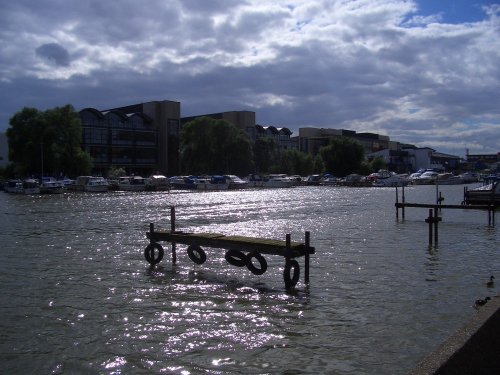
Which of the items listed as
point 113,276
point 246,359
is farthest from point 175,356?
point 113,276

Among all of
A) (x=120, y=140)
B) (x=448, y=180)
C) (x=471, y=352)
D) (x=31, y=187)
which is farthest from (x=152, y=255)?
(x=120, y=140)

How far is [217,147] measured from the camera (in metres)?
102

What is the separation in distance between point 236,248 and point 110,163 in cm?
10463

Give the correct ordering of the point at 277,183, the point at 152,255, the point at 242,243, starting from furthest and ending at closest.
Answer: the point at 277,183 < the point at 152,255 < the point at 242,243

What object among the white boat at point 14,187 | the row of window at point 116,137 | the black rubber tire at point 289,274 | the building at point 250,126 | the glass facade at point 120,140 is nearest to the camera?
the black rubber tire at point 289,274

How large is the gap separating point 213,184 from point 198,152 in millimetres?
19108

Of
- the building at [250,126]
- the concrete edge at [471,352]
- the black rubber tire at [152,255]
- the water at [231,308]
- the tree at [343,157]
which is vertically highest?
the building at [250,126]

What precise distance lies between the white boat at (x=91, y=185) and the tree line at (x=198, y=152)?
9.48 m

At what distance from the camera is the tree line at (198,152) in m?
86.4

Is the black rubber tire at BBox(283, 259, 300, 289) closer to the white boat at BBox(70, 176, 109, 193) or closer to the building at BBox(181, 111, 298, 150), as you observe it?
the white boat at BBox(70, 176, 109, 193)

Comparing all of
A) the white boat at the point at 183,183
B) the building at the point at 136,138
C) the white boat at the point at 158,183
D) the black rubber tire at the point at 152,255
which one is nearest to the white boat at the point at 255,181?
the white boat at the point at 183,183

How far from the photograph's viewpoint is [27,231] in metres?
27.9

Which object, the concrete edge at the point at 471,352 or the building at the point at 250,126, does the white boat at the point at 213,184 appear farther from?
the concrete edge at the point at 471,352

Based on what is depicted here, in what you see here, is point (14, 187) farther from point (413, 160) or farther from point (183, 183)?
point (413, 160)
